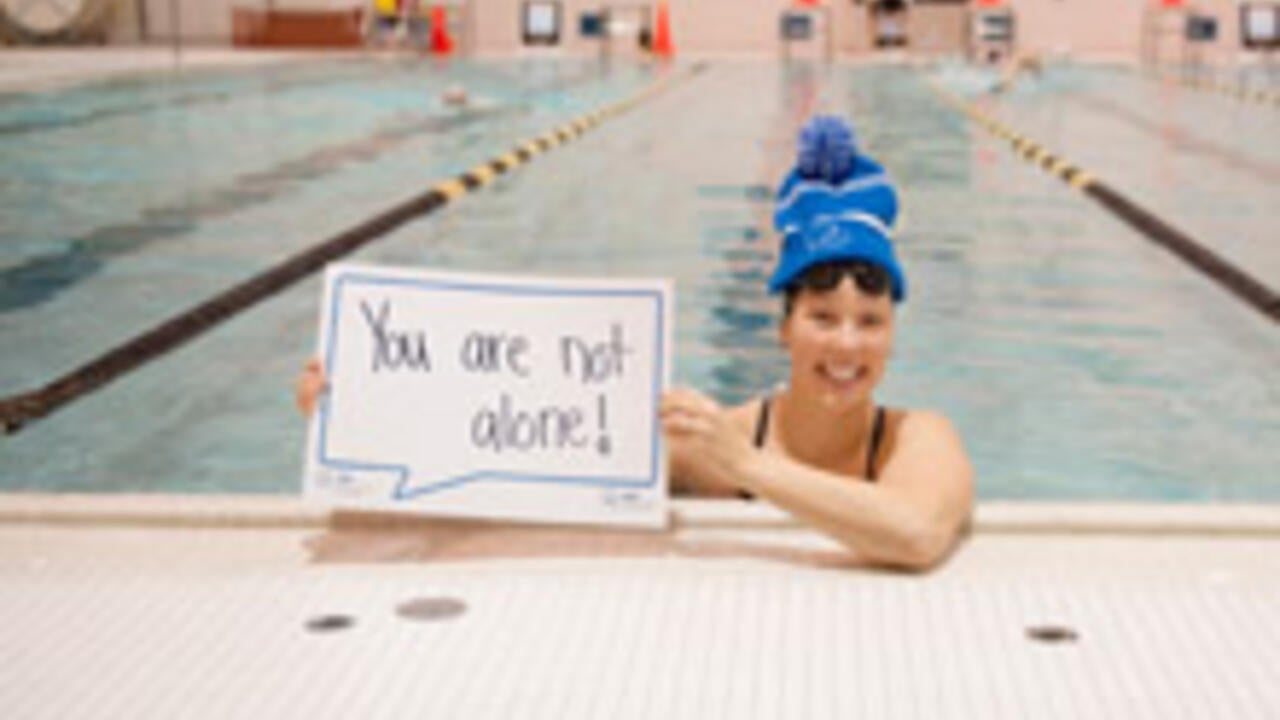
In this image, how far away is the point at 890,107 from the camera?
13.6 meters

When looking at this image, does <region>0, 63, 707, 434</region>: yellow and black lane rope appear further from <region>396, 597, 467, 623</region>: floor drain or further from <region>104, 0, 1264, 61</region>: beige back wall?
<region>104, 0, 1264, 61</region>: beige back wall

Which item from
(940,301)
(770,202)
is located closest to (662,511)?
(940,301)

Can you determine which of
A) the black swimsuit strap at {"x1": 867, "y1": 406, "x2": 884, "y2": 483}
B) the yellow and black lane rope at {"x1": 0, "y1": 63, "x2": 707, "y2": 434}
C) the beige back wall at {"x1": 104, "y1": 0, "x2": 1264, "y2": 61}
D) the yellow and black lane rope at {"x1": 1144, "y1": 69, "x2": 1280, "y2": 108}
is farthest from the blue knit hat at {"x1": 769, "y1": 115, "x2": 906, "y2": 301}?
the beige back wall at {"x1": 104, "y1": 0, "x2": 1264, "y2": 61}

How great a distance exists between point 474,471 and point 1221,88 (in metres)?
15.6

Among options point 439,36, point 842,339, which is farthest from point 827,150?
point 439,36

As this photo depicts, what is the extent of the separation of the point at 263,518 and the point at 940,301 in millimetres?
3713

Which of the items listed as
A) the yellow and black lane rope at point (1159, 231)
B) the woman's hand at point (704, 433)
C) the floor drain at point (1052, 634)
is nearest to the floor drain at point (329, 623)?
the woman's hand at point (704, 433)

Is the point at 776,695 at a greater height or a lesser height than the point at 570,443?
lesser

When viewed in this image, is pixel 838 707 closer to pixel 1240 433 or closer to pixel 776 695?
pixel 776 695

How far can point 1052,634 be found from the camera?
5.13 ft

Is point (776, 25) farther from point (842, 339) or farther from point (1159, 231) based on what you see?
point (842, 339)

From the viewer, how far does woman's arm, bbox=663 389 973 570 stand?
5.93 feet

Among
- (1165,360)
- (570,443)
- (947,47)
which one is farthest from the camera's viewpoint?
(947,47)

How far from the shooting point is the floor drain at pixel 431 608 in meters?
1.63
